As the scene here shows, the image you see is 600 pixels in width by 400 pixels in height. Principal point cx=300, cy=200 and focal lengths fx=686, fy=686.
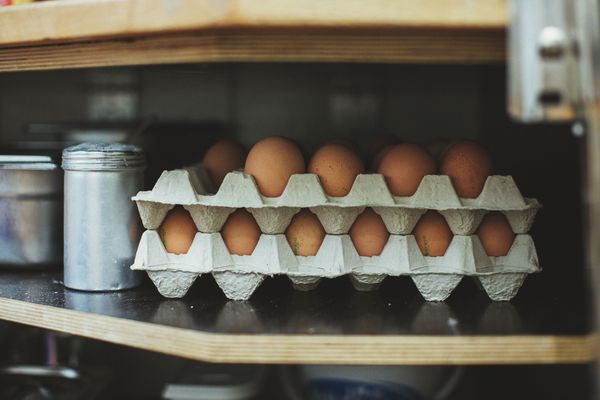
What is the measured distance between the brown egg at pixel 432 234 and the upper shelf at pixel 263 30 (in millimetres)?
244

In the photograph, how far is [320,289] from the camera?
40.1 inches

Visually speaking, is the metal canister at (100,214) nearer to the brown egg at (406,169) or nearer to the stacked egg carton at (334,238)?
the stacked egg carton at (334,238)

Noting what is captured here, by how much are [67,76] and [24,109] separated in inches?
6.3

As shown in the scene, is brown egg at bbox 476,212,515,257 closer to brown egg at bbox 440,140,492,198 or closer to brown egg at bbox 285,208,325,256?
brown egg at bbox 440,140,492,198

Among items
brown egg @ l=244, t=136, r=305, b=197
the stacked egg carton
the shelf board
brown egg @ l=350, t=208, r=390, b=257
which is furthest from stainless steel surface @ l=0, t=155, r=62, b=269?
brown egg @ l=350, t=208, r=390, b=257

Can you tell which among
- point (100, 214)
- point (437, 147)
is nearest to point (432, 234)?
point (437, 147)

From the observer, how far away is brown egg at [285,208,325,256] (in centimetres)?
95

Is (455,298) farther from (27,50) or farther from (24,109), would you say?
(24,109)

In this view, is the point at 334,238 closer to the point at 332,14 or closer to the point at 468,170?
the point at 468,170

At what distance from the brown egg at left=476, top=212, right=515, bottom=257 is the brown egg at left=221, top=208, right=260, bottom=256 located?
0.31 m

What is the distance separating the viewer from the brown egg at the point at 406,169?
93 cm

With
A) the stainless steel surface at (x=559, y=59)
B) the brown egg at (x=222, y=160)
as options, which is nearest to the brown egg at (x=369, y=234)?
the brown egg at (x=222, y=160)

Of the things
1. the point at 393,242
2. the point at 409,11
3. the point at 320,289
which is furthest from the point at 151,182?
the point at 409,11

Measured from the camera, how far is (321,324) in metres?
0.83
